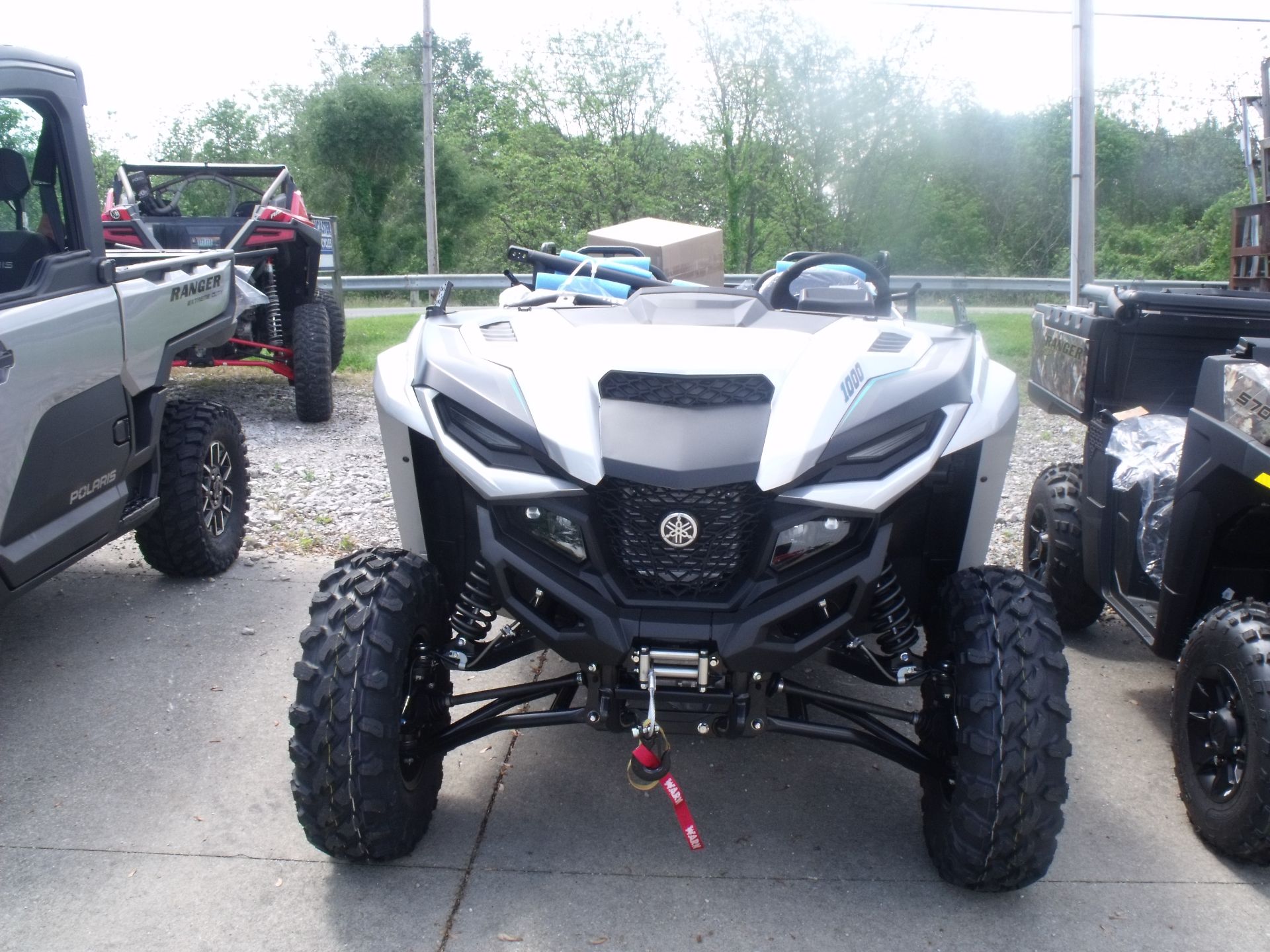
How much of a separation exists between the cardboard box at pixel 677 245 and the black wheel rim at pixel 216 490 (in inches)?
81.7

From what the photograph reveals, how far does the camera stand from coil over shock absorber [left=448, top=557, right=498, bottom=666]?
275 cm

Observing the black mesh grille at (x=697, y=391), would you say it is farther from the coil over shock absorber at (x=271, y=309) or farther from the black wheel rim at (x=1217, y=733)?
the coil over shock absorber at (x=271, y=309)

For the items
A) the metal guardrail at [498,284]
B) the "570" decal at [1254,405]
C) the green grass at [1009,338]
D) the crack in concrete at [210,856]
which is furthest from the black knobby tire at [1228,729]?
the metal guardrail at [498,284]

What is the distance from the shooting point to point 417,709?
9.18ft

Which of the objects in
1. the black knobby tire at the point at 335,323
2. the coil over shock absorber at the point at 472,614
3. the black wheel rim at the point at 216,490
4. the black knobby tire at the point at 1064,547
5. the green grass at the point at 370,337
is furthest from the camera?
the green grass at the point at 370,337

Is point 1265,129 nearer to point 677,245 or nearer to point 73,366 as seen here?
point 677,245

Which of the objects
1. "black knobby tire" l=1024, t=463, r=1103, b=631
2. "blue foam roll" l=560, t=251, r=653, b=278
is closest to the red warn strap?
"blue foam roll" l=560, t=251, r=653, b=278

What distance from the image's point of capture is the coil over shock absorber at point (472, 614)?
2754mm

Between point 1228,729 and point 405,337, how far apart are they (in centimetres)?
1127

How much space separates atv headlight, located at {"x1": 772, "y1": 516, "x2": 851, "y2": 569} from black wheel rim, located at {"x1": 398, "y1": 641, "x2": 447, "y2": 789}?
3.01 ft

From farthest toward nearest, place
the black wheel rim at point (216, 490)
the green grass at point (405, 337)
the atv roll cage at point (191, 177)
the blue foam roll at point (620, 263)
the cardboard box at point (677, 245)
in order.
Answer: the green grass at point (405, 337) < the atv roll cage at point (191, 177) < the cardboard box at point (677, 245) < the black wheel rim at point (216, 490) < the blue foam roll at point (620, 263)

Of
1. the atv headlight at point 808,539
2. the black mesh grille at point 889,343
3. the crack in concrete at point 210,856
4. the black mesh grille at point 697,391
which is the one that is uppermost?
the black mesh grille at point 889,343

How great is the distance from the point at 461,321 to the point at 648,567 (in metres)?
1.08

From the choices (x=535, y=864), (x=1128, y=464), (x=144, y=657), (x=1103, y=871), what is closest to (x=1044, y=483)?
(x=1128, y=464)
